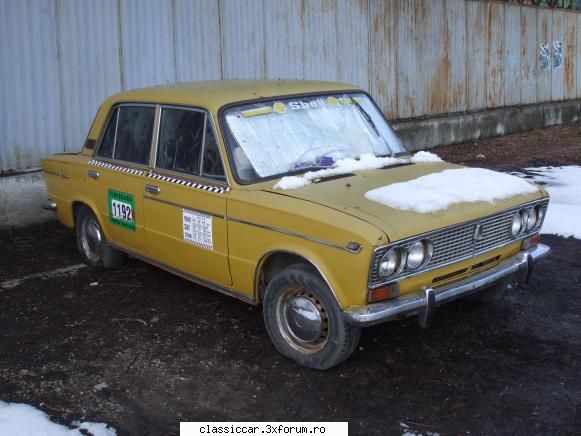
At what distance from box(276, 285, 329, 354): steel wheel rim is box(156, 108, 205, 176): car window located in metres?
1.19

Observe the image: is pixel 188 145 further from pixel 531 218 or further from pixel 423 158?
pixel 531 218

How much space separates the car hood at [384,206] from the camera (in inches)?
158

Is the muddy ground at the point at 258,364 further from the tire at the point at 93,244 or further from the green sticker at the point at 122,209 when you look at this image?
the green sticker at the point at 122,209

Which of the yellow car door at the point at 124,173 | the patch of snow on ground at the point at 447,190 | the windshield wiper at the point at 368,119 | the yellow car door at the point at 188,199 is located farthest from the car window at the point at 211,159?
the windshield wiper at the point at 368,119

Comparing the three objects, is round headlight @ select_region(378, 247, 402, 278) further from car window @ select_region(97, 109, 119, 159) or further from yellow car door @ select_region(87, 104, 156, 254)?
car window @ select_region(97, 109, 119, 159)

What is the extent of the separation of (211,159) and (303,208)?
3.25 feet

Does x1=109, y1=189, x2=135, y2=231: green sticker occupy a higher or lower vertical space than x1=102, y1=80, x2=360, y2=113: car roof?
lower

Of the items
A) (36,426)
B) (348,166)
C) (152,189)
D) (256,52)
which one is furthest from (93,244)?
(256,52)

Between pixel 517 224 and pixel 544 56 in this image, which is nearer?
pixel 517 224

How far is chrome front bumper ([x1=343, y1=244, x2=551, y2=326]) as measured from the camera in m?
3.92

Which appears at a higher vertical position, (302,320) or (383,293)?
(383,293)

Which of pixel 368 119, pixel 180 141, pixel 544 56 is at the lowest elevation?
pixel 180 141

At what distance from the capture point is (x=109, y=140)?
6.09 meters

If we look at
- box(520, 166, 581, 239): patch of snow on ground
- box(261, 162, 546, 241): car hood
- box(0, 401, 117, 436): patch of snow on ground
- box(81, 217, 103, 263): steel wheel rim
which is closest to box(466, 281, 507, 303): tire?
box(261, 162, 546, 241): car hood
